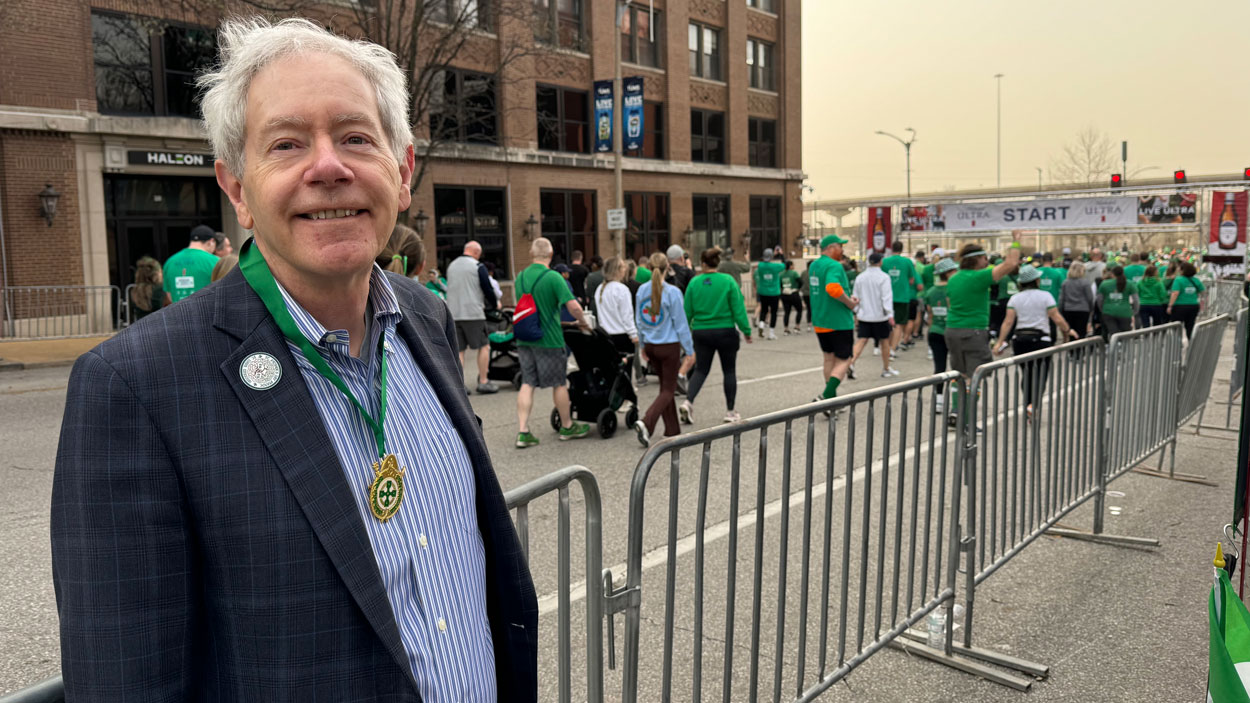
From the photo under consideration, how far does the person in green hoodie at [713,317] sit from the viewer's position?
9547 mm

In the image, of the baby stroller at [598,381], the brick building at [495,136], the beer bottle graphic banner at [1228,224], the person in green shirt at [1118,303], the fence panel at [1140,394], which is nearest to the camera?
the fence panel at [1140,394]

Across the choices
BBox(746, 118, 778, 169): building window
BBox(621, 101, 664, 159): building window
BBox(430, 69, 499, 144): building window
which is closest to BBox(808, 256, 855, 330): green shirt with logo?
BBox(430, 69, 499, 144): building window

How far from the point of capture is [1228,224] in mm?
21781

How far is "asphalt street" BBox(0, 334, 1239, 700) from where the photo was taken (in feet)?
13.0

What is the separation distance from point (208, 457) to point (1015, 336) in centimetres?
1058

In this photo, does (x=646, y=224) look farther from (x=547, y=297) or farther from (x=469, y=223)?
(x=547, y=297)

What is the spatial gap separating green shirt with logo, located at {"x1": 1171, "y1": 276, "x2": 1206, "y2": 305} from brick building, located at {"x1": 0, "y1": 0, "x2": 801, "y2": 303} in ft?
50.0

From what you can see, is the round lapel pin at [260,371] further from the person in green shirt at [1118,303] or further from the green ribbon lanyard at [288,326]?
A: the person in green shirt at [1118,303]

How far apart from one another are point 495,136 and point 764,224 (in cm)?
1542

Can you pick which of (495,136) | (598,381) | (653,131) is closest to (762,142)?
(653,131)

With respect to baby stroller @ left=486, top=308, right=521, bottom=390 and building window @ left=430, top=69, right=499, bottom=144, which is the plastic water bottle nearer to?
baby stroller @ left=486, top=308, right=521, bottom=390

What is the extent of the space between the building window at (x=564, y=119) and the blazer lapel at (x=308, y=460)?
2788 centimetres

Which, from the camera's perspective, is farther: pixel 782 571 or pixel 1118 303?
pixel 1118 303

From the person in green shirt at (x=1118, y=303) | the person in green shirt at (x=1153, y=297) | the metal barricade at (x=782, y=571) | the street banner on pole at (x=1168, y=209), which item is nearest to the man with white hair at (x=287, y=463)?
the metal barricade at (x=782, y=571)
